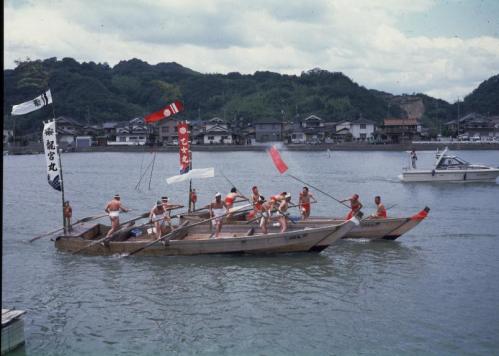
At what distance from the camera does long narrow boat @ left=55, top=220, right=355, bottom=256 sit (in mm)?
19766

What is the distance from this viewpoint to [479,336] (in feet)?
43.0

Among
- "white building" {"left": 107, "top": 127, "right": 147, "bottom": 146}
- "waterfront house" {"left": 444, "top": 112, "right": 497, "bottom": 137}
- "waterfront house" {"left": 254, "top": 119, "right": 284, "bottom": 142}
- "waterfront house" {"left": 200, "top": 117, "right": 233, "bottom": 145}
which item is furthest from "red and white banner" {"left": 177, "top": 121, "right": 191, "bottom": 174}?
"waterfront house" {"left": 444, "top": 112, "right": 497, "bottom": 137}

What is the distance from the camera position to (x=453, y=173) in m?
46.2

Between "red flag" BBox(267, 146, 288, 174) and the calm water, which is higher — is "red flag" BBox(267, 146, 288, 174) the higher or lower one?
the higher one

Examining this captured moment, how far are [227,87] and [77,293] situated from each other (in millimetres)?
153684

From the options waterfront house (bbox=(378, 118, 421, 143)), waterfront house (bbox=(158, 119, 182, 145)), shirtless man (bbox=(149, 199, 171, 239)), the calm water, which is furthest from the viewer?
waterfront house (bbox=(158, 119, 182, 145))

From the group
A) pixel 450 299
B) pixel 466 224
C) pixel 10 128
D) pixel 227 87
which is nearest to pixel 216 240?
pixel 450 299

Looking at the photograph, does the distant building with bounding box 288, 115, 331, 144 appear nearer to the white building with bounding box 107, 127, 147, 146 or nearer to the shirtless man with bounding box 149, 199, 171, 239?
the white building with bounding box 107, 127, 147, 146

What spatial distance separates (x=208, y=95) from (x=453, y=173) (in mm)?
122346

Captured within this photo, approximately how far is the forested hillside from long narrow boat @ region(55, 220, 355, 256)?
4421 inches

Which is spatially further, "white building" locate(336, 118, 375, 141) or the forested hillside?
the forested hillside

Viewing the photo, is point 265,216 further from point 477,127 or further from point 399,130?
point 477,127

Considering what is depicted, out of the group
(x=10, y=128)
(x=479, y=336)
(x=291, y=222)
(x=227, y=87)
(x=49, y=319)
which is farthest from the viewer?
(x=227, y=87)

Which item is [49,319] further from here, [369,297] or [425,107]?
[425,107]
